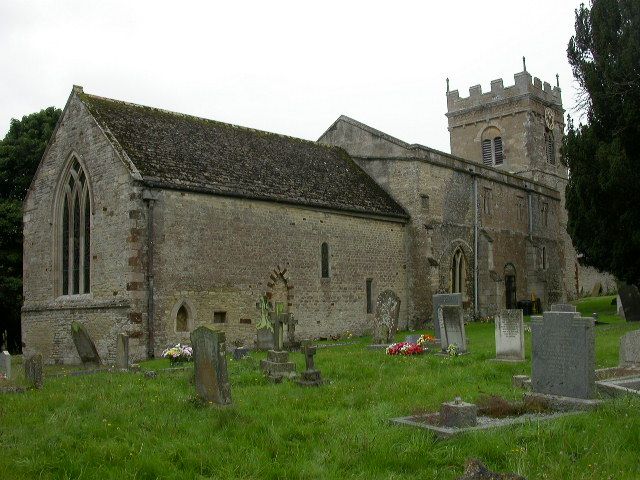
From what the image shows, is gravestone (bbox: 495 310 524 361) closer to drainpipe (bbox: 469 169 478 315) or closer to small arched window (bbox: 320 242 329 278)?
small arched window (bbox: 320 242 329 278)

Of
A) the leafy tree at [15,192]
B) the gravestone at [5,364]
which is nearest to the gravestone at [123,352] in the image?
the gravestone at [5,364]

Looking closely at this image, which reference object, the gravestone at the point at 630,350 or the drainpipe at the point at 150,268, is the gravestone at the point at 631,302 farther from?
the drainpipe at the point at 150,268

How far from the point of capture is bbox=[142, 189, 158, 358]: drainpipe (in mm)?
19641

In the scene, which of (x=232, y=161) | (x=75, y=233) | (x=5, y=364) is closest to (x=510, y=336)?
(x=5, y=364)

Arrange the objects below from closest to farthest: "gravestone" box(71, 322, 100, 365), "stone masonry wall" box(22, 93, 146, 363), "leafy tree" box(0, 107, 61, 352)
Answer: "gravestone" box(71, 322, 100, 365)
"stone masonry wall" box(22, 93, 146, 363)
"leafy tree" box(0, 107, 61, 352)

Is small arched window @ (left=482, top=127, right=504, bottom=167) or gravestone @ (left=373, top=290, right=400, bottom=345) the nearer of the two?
gravestone @ (left=373, top=290, right=400, bottom=345)

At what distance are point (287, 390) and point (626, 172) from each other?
553 inches

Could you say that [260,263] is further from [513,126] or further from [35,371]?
[513,126]

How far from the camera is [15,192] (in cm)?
3312

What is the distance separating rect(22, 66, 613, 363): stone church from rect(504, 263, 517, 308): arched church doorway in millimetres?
502

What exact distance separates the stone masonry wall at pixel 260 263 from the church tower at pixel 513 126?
1737cm

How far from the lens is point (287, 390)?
11.1 m

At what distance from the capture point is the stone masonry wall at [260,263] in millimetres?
20422

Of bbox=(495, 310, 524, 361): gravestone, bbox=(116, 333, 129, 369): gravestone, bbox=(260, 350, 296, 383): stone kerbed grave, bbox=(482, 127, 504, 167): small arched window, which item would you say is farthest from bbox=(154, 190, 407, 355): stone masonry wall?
bbox=(482, 127, 504, 167): small arched window
